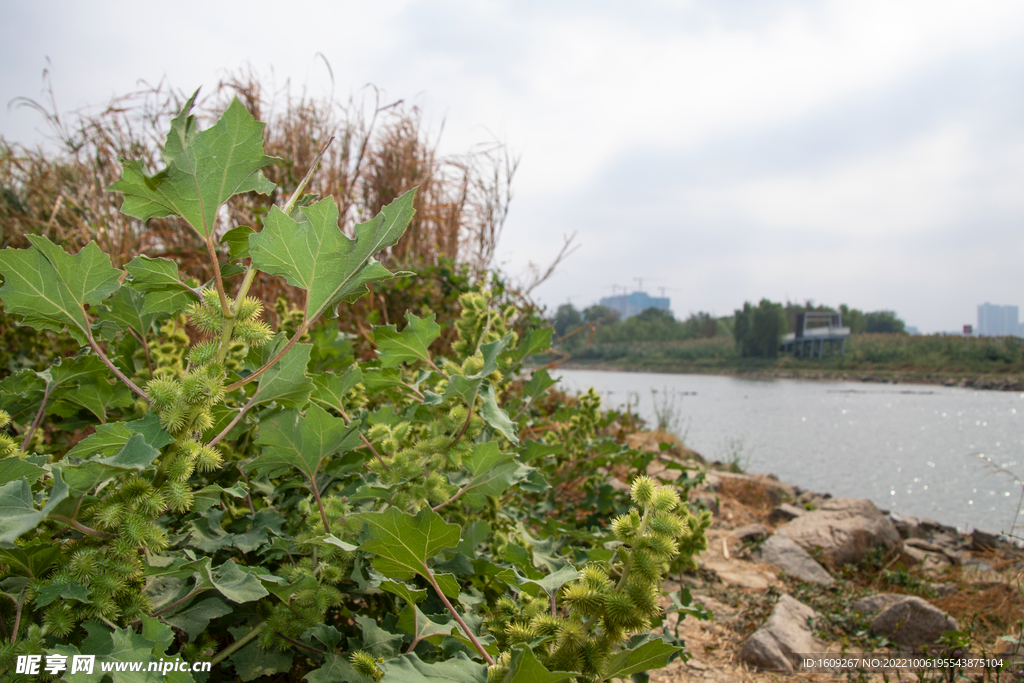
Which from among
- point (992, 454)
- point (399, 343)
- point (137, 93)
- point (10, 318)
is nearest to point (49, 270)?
point (399, 343)

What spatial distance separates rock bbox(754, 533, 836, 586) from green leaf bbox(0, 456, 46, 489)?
3.49 meters

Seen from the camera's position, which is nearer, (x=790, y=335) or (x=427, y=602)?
(x=427, y=602)

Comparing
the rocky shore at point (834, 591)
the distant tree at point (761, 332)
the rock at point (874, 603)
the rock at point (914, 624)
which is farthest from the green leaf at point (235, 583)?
the distant tree at point (761, 332)

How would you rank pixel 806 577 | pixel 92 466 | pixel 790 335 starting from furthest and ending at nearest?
pixel 790 335 → pixel 806 577 → pixel 92 466

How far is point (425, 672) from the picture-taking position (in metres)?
0.59

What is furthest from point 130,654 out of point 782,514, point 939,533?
point 939,533

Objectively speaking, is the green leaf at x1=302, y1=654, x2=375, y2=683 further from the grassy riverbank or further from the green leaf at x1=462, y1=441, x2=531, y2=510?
the grassy riverbank

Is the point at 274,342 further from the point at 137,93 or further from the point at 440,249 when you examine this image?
the point at 137,93

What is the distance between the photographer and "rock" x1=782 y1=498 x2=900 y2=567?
346cm

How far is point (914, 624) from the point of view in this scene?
2275mm

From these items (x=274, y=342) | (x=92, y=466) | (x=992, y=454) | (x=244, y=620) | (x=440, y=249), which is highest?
(x=440, y=249)

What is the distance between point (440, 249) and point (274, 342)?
315 cm

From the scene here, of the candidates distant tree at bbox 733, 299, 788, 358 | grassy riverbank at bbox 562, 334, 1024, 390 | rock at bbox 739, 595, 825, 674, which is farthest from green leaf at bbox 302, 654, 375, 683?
distant tree at bbox 733, 299, 788, 358

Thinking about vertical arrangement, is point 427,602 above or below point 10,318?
below
